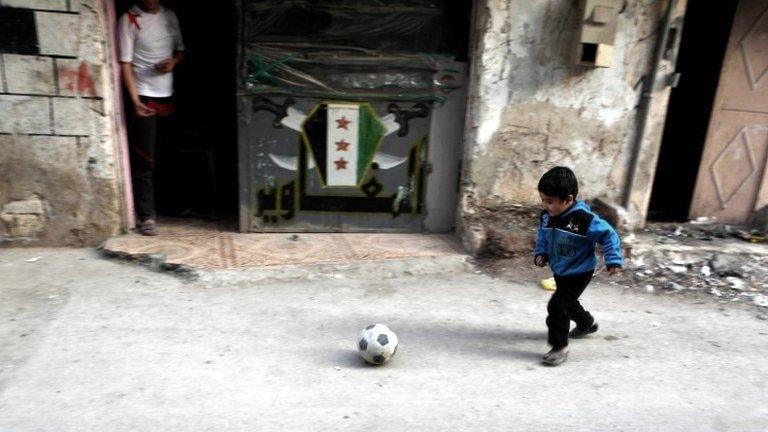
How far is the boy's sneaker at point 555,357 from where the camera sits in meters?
3.25

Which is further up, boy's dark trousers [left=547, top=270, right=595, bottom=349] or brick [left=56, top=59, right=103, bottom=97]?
brick [left=56, top=59, right=103, bottom=97]

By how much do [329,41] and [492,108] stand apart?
4.83 feet

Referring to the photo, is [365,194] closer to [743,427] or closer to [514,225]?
[514,225]

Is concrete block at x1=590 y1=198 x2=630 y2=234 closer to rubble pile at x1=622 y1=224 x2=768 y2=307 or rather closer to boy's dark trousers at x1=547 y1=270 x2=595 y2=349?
rubble pile at x1=622 y1=224 x2=768 y2=307

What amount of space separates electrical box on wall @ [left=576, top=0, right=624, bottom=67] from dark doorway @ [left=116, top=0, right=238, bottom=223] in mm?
3514

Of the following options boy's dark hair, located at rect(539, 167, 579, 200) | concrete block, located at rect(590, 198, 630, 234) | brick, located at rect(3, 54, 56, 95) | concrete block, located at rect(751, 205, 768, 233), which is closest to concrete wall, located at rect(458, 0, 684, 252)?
concrete block, located at rect(590, 198, 630, 234)

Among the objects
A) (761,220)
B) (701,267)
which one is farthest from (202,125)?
(761,220)

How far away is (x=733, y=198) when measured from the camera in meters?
5.48

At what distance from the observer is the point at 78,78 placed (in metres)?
4.21

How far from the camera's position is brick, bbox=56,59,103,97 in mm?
4176

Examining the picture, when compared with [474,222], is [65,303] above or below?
below

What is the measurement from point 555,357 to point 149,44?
3745 millimetres

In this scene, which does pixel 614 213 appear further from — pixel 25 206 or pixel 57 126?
pixel 25 206

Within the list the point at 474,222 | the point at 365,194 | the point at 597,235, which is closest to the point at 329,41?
the point at 365,194
